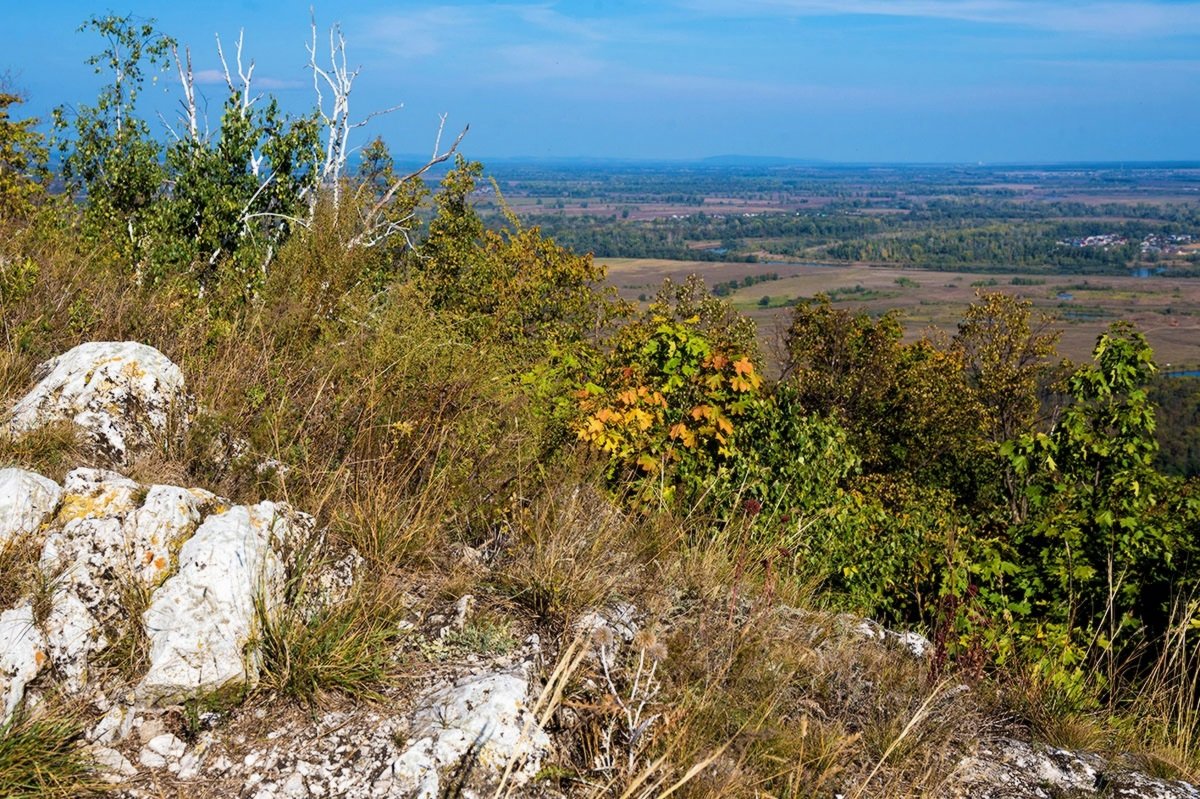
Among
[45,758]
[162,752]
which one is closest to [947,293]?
[162,752]

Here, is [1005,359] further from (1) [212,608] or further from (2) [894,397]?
(1) [212,608]

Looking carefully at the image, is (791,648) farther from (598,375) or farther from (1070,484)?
(1070,484)

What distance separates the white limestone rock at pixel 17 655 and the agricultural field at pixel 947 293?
259 feet

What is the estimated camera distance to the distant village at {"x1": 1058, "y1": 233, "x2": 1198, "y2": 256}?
163625 millimetres

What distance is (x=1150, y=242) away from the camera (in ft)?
568

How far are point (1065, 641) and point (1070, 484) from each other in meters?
2.77

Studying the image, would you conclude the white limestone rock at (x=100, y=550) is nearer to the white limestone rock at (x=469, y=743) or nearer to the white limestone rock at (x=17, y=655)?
the white limestone rock at (x=17, y=655)

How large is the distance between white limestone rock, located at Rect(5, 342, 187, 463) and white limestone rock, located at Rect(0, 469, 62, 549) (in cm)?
72

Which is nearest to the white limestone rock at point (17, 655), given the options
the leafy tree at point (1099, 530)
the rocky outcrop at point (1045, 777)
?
the rocky outcrop at point (1045, 777)

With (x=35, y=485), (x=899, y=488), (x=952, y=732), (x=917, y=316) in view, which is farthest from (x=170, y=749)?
(x=917, y=316)

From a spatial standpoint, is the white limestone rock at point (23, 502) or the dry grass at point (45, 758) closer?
the dry grass at point (45, 758)

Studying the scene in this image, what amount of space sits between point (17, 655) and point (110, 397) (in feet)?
5.61

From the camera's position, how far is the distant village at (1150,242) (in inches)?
6442

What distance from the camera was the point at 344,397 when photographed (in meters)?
4.86
